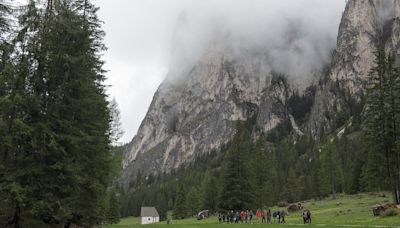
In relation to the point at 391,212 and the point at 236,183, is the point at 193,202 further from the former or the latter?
the point at 391,212

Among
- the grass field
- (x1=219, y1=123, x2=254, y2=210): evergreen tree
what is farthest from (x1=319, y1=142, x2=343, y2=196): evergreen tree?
(x1=219, y1=123, x2=254, y2=210): evergreen tree

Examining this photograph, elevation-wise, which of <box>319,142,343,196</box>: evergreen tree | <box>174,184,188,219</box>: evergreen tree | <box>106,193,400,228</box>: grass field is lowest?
<box>106,193,400,228</box>: grass field

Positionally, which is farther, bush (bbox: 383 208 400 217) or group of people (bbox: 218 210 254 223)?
group of people (bbox: 218 210 254 223)

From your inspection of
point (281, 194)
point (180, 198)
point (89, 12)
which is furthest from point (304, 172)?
point (89, 12)

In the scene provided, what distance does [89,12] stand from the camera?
3209cm

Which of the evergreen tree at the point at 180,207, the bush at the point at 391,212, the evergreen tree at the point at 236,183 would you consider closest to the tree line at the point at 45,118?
the bush at the point at 391,212

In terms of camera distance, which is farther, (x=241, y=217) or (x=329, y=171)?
(x=329, y=171)

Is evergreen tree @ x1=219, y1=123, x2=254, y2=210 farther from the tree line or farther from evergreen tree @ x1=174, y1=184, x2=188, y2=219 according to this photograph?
evergreen tree @ x1=174, y1=184, x2=188, y2=219

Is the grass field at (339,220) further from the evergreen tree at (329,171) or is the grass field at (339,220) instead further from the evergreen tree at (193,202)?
the evergreen tree at (193,202)

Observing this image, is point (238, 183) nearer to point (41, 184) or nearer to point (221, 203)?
point (221, 203)

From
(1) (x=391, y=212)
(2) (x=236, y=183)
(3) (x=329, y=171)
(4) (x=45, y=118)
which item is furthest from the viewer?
(3) (x=329, y=171)

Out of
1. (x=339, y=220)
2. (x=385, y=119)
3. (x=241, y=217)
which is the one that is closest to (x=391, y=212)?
(x=339, y=220)

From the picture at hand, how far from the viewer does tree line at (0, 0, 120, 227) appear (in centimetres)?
2033

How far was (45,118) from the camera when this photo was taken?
21609 mm
